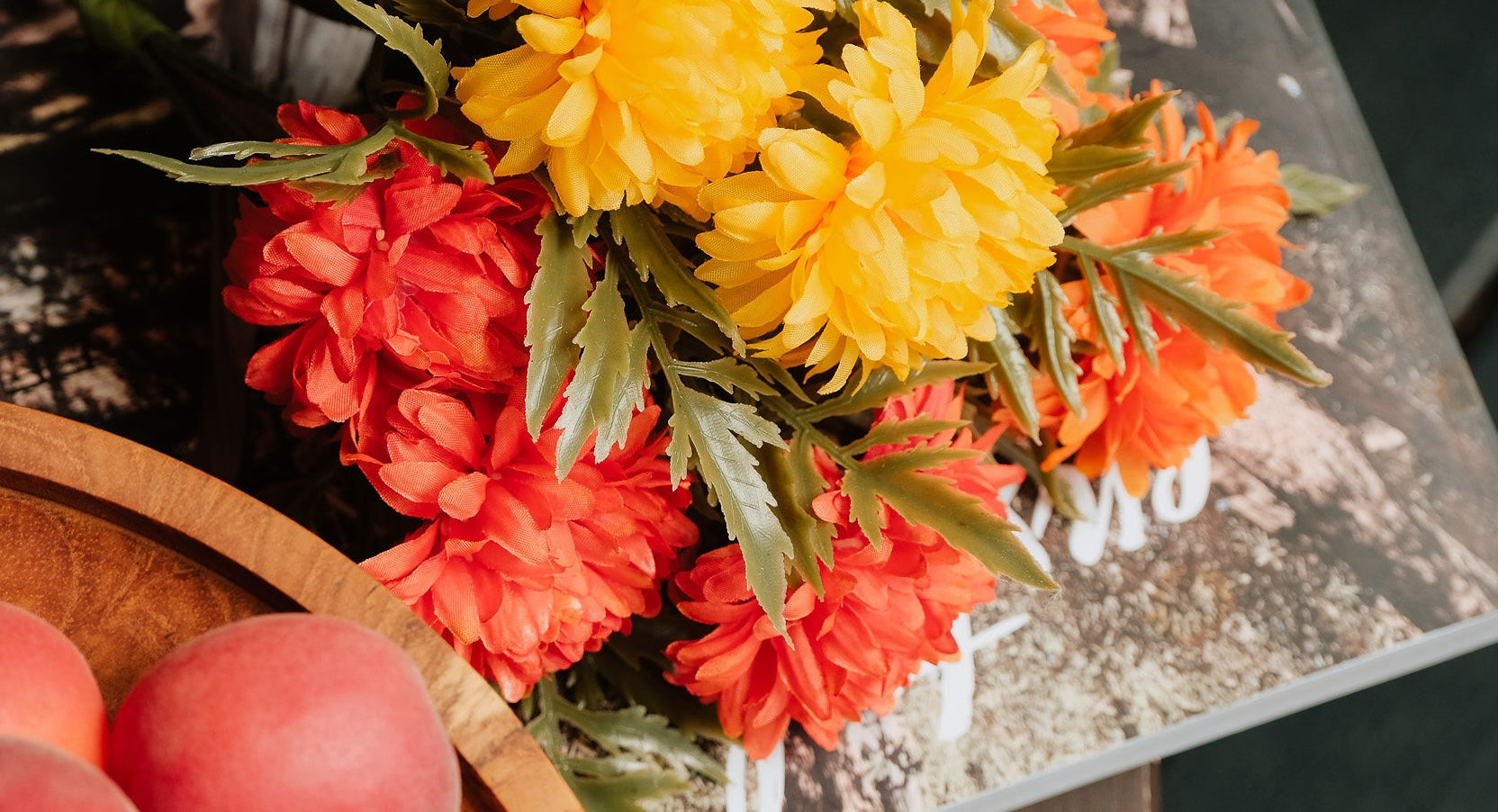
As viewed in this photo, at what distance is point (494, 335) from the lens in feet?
0.93

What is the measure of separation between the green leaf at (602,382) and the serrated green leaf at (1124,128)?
0.18 metres

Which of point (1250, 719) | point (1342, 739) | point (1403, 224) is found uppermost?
point (1403, 224)

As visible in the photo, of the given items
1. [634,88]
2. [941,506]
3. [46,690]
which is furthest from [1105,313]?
[46,690]

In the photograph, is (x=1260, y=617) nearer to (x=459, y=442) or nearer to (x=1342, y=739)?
(x=459, y=442)

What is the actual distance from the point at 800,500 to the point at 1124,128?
6.9 inches

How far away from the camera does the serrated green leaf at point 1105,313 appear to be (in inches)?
15.1

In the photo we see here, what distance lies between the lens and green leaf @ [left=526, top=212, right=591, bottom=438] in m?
0.27

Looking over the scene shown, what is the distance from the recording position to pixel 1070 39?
0.40 meters

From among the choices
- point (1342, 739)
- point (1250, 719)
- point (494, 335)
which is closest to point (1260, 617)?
point (1250, 719)

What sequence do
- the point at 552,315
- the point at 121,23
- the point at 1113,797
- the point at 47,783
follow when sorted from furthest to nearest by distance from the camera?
the point at 1113,797 < the point at 121,23 < the point at 552,315 < the point at 47,783

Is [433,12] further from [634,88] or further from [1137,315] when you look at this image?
[1137,315]

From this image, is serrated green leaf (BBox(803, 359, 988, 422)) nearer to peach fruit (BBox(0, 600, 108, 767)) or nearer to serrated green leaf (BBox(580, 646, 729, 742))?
serrated green leaf (BBox(580, 646, 729, 742))

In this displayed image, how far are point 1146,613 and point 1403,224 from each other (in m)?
0.31

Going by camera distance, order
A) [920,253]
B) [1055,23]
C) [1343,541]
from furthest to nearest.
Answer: [1343,541]
[1055,23]
[920,253]
